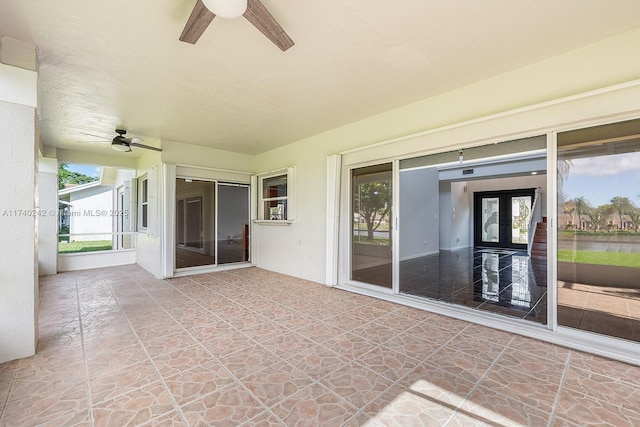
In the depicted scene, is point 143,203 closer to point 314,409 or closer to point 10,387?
point 10,387

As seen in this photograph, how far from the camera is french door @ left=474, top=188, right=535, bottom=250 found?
33.0 feet

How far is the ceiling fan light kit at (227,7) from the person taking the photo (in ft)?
5.35

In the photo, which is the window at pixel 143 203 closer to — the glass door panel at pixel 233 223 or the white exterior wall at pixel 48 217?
the white exterior wall at pixel 48 217

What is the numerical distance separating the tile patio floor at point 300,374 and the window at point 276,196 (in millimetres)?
2624

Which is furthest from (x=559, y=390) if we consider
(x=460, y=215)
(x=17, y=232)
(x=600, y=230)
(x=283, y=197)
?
(x=460, y=215)

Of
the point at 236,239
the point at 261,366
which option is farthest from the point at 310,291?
the point at 236,239

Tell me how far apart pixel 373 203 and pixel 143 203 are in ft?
18.0

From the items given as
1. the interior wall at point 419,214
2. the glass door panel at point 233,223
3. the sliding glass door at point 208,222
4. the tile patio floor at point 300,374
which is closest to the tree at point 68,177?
the sliding glass door at point 208,222

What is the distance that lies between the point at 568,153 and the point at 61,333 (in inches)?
217

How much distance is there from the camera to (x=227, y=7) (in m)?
1.66

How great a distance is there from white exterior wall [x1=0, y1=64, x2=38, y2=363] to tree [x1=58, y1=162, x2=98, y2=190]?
189 inches

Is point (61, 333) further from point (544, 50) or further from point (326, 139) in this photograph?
point (544, 50)

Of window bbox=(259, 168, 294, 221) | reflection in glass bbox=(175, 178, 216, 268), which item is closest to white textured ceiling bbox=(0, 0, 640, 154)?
window bbox=(259, 168, 294, 221)

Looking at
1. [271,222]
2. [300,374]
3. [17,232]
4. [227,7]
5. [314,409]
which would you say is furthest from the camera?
[271,222]
